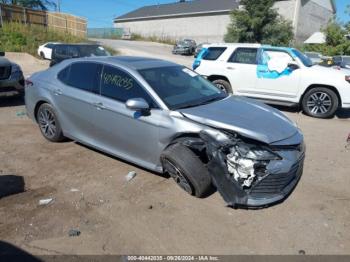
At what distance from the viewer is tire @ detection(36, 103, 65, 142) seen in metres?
5.76

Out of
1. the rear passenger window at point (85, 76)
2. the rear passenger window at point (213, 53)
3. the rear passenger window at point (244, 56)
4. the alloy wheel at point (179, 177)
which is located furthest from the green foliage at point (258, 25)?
the alloy wheel at point (179, 177)

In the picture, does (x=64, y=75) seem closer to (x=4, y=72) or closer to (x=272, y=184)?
(x=272, y=184)

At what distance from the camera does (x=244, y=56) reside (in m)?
9.55

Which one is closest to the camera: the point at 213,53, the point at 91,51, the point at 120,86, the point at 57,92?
the point at 120,86

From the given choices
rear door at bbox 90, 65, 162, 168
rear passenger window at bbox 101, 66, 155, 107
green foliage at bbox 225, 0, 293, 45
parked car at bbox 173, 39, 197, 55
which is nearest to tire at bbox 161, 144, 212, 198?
rear door at bbox 90, 65, 162, 168

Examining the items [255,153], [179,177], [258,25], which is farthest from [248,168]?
[258,25]

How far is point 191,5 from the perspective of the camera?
52688mm

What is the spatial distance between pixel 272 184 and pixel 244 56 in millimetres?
6461

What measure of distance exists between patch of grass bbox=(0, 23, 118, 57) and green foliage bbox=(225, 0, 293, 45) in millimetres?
14960

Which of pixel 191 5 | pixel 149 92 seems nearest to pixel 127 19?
pixel 191 5

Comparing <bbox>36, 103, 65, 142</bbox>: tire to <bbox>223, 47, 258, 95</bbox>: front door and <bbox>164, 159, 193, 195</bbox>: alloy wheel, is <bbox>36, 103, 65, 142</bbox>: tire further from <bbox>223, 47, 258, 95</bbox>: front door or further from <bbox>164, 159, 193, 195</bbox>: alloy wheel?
<bbox>223, 47, 258, 95</bbox>: front door

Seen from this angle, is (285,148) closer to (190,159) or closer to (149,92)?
(190,159)

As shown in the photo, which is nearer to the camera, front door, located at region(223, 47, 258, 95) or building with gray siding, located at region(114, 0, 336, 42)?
front door, located at region(223, 47, 258, 95)

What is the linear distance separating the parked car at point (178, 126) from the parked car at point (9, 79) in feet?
11.4
